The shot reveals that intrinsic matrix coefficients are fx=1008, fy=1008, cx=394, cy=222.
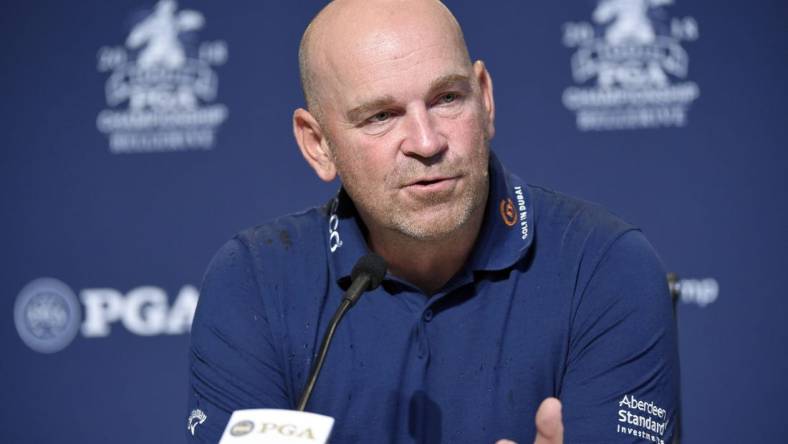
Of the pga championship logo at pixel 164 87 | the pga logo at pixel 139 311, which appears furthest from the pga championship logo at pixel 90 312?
the pga championship logo at pixel 164 87

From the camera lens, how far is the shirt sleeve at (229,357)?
1.52 metres

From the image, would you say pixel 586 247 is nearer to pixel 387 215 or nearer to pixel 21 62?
pixel 387 215

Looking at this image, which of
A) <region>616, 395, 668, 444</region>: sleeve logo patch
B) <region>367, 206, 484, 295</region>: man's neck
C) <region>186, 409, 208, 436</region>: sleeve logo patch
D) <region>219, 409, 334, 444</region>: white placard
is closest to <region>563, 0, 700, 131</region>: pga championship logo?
<region>367, 206, 484, 295</region>: man's neck

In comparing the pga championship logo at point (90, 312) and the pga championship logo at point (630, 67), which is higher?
the pga championship logo at point (630, 67)

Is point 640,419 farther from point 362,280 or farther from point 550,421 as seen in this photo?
point 362,280

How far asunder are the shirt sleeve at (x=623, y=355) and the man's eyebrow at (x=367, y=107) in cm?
41

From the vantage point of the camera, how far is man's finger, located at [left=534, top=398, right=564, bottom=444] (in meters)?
1.26

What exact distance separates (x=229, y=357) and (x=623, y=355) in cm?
59

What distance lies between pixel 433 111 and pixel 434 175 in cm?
11

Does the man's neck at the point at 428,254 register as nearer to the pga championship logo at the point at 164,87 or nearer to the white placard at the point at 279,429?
the white placard at the point at 279,429

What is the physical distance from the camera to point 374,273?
4.54 feet

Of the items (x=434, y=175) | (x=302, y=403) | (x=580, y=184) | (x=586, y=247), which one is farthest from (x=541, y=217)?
(x=580, y=184)

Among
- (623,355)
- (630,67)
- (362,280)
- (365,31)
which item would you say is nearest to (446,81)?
(365,31)

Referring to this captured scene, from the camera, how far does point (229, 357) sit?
1.55 m
